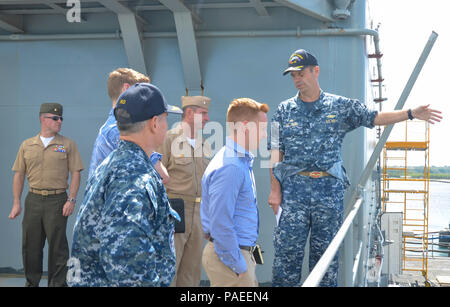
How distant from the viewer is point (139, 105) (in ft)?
4.58

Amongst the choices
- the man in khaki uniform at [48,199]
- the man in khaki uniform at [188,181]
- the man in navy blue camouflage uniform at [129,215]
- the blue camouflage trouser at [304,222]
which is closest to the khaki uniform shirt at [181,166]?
the man in khaki uniform at [188,181]

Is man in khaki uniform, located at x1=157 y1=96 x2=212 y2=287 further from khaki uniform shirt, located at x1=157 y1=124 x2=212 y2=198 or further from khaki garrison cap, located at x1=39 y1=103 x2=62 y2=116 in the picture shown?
khaki garrison cap, located at x1=39 y1=103 x2=62 y2=116

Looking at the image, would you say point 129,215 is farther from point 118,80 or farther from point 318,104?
point 318,104

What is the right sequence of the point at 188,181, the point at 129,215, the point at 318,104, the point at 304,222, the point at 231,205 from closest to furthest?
the point at 129,215 → the point at 231,205 → the point at 304,222 → the point at 318,104 → the point at 188,181

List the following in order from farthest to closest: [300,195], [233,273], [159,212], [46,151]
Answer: [46,151]
[300,195]
[233,273]
[159,212]

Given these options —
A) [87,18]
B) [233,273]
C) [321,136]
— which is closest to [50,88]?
[87,18]

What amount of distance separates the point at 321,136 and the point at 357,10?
187cm

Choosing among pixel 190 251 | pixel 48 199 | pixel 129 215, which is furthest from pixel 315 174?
pixel 48 199

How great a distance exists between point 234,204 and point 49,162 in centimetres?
247

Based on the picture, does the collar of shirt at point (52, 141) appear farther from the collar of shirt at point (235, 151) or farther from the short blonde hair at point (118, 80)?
the collar of shirt at point (235, 151)

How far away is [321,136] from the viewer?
282 centimetres

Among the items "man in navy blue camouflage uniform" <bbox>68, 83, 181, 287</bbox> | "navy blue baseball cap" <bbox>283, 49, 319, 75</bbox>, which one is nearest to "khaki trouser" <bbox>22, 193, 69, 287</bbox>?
"navy blue baseball cap" <bbox>283, 49, 319, 75</bbox>

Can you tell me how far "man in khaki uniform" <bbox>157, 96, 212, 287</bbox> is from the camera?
3.28m

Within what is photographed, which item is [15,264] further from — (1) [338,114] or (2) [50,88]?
(1) [338,114]
